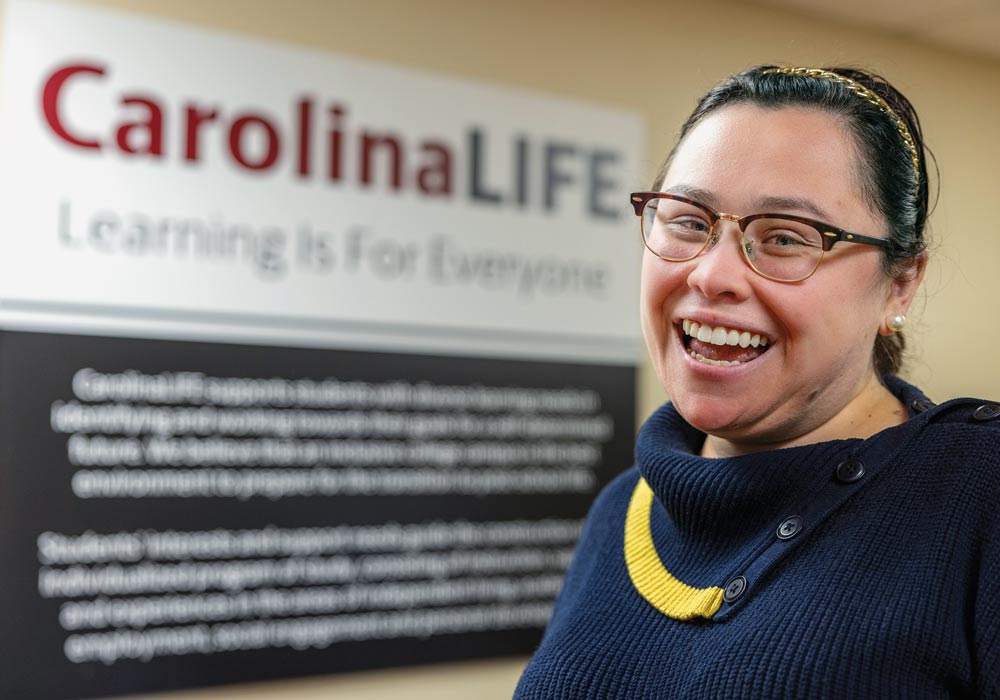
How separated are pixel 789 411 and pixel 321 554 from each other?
152 cm

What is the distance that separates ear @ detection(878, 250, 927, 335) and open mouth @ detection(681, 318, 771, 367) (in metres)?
0.11

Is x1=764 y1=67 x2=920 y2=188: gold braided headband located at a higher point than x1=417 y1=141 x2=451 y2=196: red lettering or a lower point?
lower

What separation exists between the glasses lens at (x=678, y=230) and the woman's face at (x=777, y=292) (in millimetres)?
13

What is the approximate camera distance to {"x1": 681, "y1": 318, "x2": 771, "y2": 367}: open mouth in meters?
0.73

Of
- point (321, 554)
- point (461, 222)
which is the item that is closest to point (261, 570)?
point (321, 554)

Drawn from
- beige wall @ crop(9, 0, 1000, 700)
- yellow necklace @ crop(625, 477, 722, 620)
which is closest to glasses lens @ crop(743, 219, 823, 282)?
yellow necklace @ crop(625, 477, 722, 620)

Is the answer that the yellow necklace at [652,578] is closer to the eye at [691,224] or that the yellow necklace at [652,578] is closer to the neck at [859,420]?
the neck at [859,420]

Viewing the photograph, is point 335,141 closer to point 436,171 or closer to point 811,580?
point 436,171

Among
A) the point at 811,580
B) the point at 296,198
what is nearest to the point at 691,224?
the point at 811,580

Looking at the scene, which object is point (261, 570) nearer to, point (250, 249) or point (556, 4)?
point (250, 249)

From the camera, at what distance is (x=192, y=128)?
6.44ft

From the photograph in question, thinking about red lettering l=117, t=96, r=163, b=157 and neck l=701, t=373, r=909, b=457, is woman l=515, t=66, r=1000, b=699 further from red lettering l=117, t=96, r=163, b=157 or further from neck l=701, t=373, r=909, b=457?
red lettering l=117, t=96, r=163, b=157

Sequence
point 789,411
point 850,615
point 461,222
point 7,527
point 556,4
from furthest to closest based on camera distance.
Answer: point 556,4 < point 461,222 < point 7,527 < point 789,411 < point 850,615

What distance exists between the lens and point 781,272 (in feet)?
2.35
